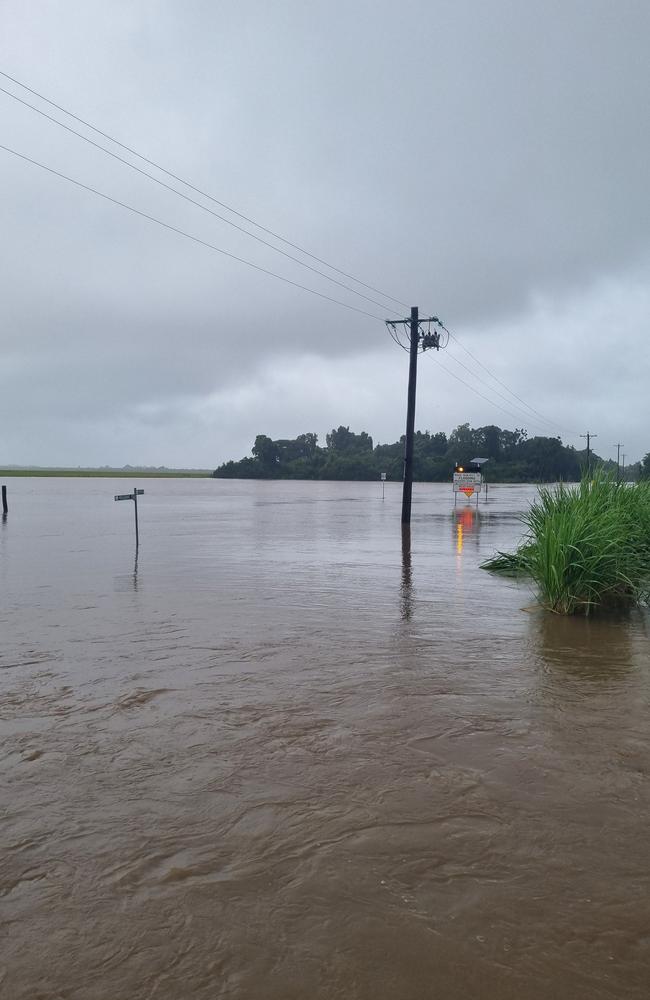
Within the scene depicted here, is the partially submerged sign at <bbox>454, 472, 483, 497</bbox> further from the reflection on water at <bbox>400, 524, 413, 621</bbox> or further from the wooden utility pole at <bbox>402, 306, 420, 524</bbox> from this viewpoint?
the reflection on water at <bbox>400, 524, 413, 621</bbox>

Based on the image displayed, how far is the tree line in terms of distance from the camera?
13375 centimetres

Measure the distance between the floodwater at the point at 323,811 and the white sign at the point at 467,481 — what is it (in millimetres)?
35058

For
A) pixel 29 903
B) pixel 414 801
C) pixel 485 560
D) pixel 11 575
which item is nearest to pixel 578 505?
pixel 485 560

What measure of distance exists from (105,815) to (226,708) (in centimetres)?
189

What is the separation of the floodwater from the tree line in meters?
122

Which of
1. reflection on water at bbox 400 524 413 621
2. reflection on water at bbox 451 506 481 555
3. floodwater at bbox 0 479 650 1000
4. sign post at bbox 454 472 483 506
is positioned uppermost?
sign post at bbox 454 472 483 506

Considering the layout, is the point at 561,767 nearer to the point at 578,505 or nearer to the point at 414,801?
the point at 414,801

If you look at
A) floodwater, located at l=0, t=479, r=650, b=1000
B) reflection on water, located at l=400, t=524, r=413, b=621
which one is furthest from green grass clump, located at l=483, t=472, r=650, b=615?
reflection on water, located at l=400, t=524, r=413, b=621

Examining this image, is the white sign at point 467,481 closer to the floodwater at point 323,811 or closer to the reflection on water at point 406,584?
the reflection on water at point 406,584

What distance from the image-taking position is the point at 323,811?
4.00 m

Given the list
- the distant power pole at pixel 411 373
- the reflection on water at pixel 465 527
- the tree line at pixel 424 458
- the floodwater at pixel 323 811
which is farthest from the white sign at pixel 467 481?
the tree line at pixel 424 458

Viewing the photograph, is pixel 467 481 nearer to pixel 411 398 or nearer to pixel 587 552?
pixel 411 398

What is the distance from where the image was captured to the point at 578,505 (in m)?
11.3

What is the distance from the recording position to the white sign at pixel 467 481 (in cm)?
4368
